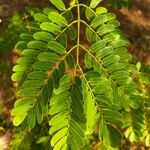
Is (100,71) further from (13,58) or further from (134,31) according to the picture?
(134,31)

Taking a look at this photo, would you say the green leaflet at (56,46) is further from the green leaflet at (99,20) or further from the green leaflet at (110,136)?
the green leaflet at (110,136)

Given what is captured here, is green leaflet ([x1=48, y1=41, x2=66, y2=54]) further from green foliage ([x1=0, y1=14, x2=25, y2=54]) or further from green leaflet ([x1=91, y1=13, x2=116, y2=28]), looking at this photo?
green foliage ([x1=0, y1=14, x2=25, y2=54])

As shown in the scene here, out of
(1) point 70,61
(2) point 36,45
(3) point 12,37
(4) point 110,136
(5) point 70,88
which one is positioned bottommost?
(4) point 110,136

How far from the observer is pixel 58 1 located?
2217mm

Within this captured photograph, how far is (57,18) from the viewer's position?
6.84 ft

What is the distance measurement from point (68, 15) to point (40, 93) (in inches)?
22.1

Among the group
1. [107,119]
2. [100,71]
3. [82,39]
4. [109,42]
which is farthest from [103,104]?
[82,39]

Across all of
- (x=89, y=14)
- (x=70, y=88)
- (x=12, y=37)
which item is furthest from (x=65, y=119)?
(x=12, y=37)

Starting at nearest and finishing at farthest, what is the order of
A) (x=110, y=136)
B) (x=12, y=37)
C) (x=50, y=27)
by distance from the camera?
(x=110, y=136), (x=50, y=27), (x=12, y=37)

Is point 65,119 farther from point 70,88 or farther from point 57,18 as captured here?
point 57,18

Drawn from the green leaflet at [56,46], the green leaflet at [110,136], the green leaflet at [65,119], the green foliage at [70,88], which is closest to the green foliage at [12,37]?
the green foliage at [70,88]

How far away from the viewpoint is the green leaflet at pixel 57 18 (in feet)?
6.82

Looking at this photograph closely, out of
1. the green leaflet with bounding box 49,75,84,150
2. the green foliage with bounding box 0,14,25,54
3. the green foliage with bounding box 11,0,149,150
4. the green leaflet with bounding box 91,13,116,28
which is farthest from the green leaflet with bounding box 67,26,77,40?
the green foliage with bounding box 0,14,25,54

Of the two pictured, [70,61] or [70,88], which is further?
[70,61]
